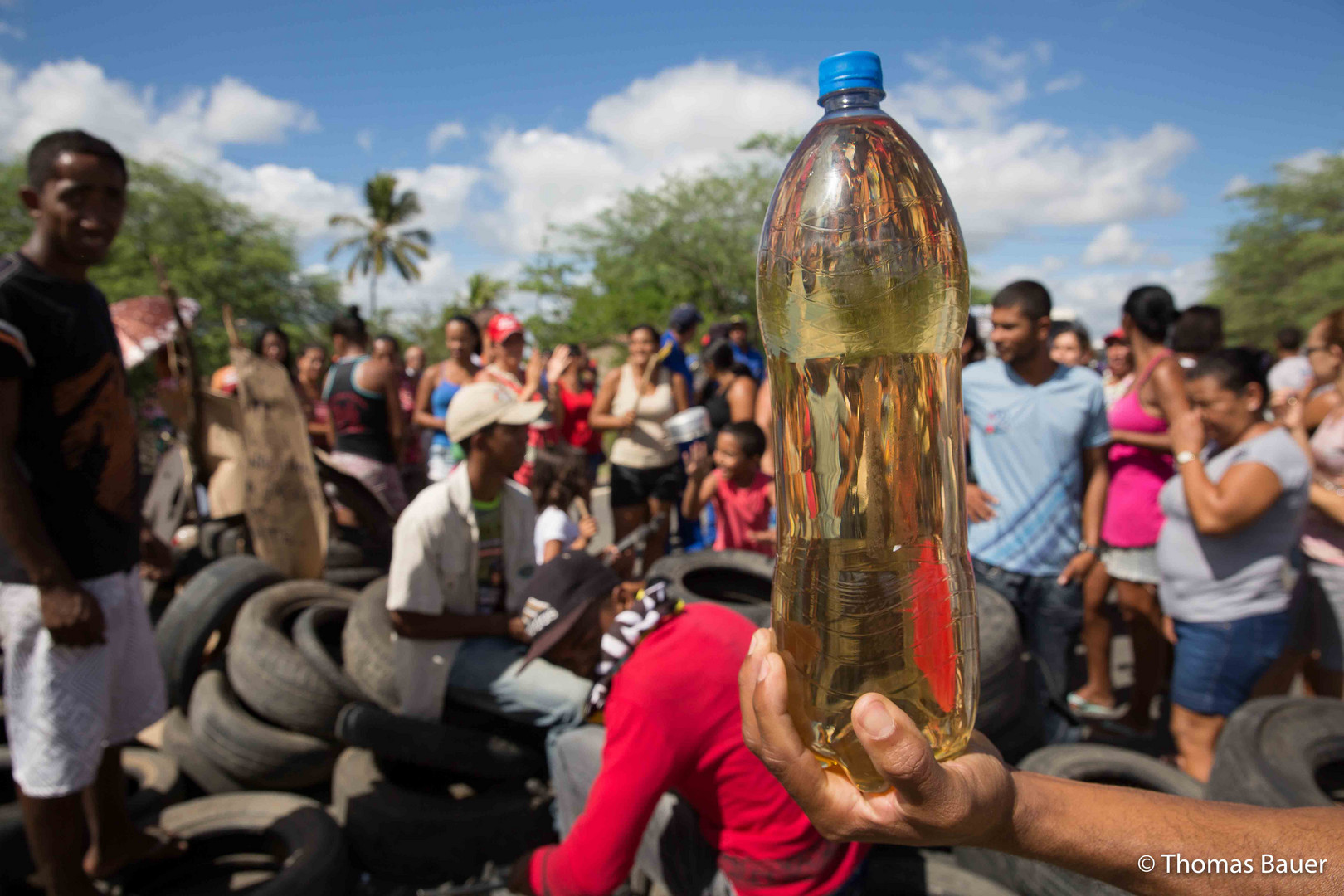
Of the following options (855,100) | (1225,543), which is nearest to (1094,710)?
(1225,543)

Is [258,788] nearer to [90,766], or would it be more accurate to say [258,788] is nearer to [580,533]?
[90,766]

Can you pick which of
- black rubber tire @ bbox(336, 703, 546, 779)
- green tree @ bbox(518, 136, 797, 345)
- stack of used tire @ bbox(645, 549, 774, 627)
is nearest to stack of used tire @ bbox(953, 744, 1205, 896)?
stack of used tire @ bbox(645, 549, 774, 627)

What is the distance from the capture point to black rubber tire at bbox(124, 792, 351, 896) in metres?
2.87

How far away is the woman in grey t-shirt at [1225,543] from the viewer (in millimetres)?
2896

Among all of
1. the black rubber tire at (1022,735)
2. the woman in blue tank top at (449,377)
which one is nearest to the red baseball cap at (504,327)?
the woman in blue tank top at (449,377)

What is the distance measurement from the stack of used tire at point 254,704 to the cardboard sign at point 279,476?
3.41ft

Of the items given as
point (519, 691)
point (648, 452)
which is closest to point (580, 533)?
point (648, 452)

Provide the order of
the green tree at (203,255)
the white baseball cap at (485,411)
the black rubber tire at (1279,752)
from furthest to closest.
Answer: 1. the green tree at (203,255)
2. the white baseball cap at (485,411)
3. the black rubber tire at (1279,752)

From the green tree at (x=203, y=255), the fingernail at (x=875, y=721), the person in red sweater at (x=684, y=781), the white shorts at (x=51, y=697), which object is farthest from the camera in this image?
the green tree at (x=203, y=255)

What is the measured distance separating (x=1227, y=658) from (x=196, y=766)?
15.5 feet

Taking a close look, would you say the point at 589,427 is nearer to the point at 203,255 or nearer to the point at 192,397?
the point at 192,397

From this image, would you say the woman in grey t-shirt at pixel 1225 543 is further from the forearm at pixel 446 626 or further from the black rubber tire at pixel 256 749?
the black rubber tire at pixel 256 749

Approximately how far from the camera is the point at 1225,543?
3053 mm

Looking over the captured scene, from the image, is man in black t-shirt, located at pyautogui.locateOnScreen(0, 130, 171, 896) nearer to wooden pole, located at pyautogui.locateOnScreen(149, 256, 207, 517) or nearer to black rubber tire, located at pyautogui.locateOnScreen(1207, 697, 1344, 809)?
wooden pole, located at pyautogui.locateOnScreen(149, 256, 207, 517)
